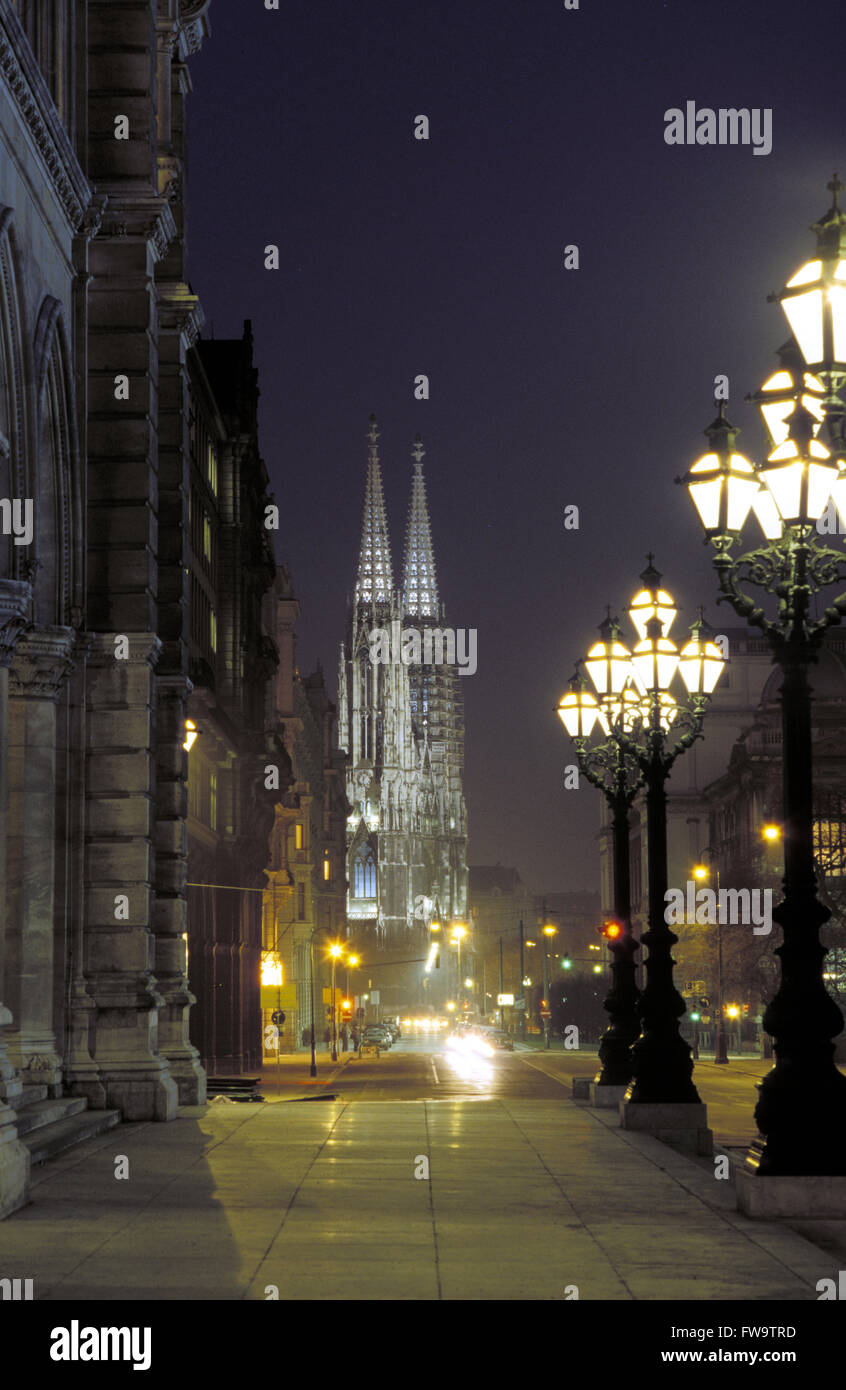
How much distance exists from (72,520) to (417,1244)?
1212 cm

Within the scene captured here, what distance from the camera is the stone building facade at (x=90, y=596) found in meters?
20.6

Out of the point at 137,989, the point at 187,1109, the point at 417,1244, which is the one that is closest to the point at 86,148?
the point at 137,989

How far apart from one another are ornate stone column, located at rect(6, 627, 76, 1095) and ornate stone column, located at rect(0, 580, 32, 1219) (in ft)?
14.9

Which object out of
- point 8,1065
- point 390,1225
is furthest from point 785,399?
point 8,1065

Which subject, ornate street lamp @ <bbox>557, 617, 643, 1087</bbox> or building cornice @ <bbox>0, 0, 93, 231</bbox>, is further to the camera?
ornate street lamp @ <bbox>557, 617, 643, 1087</bbox>

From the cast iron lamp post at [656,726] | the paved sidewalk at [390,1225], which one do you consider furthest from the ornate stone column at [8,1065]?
the cast iron lamp post at [656,726]

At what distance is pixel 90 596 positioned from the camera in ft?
75.6

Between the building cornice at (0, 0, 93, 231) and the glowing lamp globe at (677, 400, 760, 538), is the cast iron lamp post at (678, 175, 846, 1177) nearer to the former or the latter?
the glowing lamp globe at (677, 400, 760, 538)

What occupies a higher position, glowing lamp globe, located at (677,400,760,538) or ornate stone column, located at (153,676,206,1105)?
glowing lamp globe, located at (677,400,760,538)

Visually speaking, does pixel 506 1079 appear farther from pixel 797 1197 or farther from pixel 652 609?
pixel 797 1197

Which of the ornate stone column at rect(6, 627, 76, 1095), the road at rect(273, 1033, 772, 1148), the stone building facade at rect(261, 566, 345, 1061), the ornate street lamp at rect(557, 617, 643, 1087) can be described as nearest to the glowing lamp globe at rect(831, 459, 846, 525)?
the ornate stone column at rect(6, 627, 76, 1095)

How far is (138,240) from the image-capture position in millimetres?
23547

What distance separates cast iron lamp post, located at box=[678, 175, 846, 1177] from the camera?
559 inches
